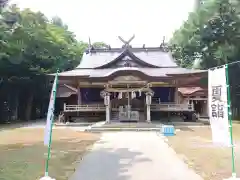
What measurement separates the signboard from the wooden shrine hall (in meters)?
16.2

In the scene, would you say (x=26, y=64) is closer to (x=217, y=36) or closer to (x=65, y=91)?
(x=65, y=91)

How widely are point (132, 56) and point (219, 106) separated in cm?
2373

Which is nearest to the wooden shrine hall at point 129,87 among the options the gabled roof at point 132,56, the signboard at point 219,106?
the gabled roof at point 132,56

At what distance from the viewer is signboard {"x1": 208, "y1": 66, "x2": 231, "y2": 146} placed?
21.4ft

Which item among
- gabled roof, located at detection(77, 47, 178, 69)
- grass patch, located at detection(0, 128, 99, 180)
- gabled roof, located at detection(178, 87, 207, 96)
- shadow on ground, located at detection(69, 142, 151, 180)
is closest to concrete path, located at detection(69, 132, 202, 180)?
shadow on ground, located at detection(69, 142, 151, 180)

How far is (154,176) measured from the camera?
6.83 metres

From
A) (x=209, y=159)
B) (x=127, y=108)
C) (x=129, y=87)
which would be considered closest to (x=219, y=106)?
(x=209, y=159)

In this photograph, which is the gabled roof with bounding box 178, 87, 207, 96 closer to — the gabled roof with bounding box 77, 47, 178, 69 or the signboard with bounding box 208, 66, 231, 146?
the gabled roof with bounding box 77, 47, 178, 69

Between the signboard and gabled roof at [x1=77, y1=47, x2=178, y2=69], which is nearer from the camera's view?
the signboard

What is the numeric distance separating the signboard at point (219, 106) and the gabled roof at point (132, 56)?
2283cm

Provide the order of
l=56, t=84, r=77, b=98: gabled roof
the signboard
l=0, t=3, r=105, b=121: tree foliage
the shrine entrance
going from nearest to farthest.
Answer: the signboard < the shrine entrance < l=0, t=3, r=105, b=121: tree foliage < l=56, t=84, r=77, b=98: gabled roof

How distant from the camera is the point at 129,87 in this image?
85.3ft

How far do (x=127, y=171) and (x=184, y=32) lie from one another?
3297 cm

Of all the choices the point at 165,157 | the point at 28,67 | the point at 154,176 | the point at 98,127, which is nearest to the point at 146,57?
the point at 28,67
